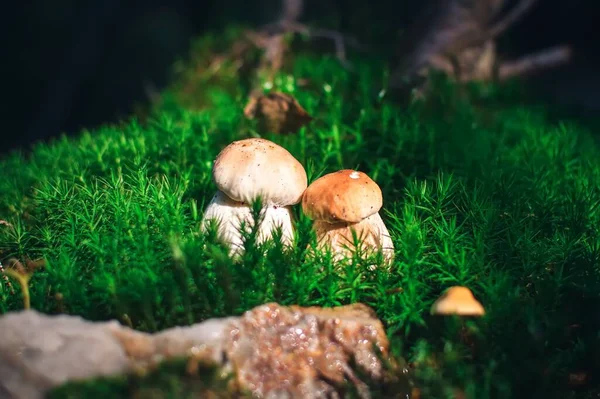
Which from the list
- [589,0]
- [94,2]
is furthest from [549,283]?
[94,2]

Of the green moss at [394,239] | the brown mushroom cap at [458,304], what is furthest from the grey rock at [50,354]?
the brown mushroom cap at [458,304]

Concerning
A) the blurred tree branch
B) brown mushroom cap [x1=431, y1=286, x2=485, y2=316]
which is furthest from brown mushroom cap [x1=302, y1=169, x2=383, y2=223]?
the blurred tree branch

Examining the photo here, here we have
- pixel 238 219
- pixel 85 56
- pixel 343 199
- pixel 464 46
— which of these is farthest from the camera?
pixel 85 56

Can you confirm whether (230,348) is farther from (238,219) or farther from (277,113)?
(277,113)

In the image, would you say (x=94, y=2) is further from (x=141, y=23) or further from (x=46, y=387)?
(x=46, y=387)

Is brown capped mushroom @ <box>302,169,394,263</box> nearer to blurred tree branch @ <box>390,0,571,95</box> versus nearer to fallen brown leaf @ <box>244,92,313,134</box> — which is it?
fallen brown leaf @ <box>244,92,313,134</box>

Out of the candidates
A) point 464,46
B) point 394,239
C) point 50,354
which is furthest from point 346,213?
point 464,46
